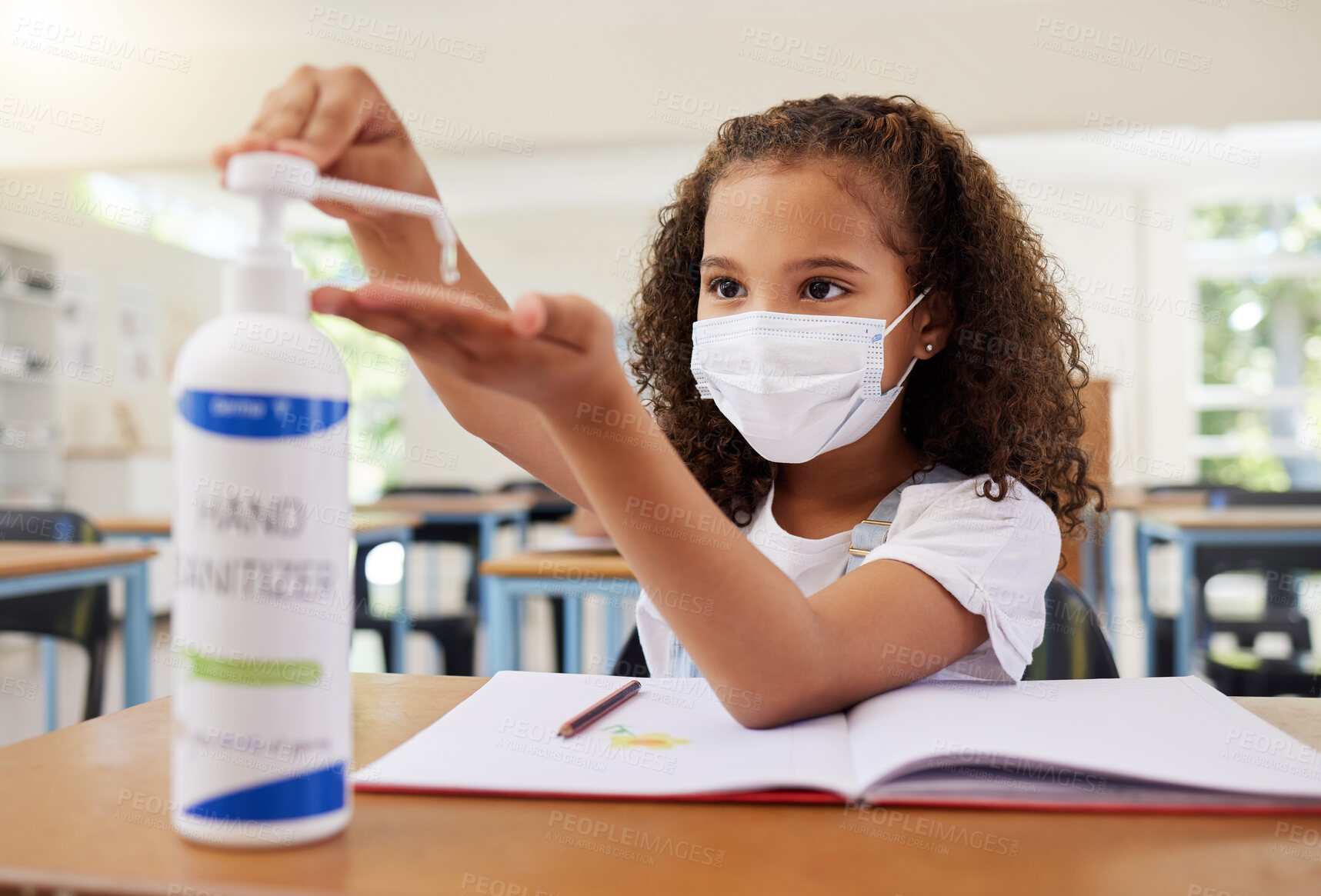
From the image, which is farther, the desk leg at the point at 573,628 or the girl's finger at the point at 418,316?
the desk leg at the point at 573,628

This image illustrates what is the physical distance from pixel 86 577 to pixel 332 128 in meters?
1.99

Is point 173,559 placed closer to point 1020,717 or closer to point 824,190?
point 1020,717


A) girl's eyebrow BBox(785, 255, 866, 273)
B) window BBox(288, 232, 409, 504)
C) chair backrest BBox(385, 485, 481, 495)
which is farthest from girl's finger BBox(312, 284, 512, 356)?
window BBox(288, 232, 409, 504)

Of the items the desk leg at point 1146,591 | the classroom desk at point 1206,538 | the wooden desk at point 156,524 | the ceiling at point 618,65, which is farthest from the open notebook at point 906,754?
the ceiling at point 618,65

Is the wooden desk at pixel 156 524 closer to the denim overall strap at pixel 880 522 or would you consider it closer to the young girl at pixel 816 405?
the young girl at pixel 816 405

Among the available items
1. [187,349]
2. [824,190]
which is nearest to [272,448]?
[187,349]

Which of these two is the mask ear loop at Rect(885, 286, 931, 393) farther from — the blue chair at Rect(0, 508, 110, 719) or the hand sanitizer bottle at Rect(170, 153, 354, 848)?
the blue chair at Rect(0, 508, 110, 719)

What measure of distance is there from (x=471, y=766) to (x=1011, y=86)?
17.0 feet

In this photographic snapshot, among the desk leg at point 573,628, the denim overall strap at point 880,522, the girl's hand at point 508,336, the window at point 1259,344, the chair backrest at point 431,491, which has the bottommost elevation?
the desk leg at point 573,628

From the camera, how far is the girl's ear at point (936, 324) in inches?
40.4

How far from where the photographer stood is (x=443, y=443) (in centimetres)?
875

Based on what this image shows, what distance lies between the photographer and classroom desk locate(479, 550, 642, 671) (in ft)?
7.09

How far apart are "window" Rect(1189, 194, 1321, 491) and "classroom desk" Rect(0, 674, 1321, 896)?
839 centimetres

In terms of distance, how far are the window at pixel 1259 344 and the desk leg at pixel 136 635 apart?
25.2 ft
